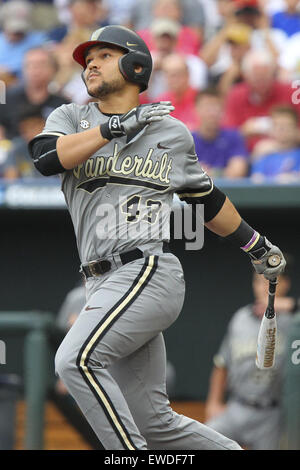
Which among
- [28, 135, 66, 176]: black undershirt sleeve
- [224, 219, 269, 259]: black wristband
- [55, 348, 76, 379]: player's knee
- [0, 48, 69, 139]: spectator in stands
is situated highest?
[0, 48, 69, 139]: spectator in stands

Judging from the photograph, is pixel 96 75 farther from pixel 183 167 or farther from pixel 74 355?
pixel 74 355

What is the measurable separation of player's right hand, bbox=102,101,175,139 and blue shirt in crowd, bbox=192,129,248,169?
3.46m

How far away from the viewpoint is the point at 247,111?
7574mm

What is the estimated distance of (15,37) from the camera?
893 cm

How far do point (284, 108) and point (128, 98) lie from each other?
3.24 meters

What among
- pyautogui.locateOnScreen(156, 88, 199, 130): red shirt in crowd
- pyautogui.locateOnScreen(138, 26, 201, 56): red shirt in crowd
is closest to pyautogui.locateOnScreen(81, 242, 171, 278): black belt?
pyautogui.locateOnScreen(156, 88, 199, 130): red shirt in crowd

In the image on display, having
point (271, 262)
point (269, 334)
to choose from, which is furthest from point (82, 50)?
point (269, 334)

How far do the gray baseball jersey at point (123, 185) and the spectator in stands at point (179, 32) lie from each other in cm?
483

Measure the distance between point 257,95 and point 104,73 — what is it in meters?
4.09

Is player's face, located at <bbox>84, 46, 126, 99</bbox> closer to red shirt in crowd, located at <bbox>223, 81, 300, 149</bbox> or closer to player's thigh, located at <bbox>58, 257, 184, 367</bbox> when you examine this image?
player's thigh, located at <bbox>58, 257, 184, 367</bbox>

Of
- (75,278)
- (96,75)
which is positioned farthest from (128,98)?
(75,278)

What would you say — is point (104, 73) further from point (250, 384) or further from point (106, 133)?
point (250, 384)

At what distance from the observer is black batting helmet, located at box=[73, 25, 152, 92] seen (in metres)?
3.68

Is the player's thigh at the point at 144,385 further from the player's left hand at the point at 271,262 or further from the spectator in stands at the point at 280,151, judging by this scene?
the spectator in stands at the point at 280,151
